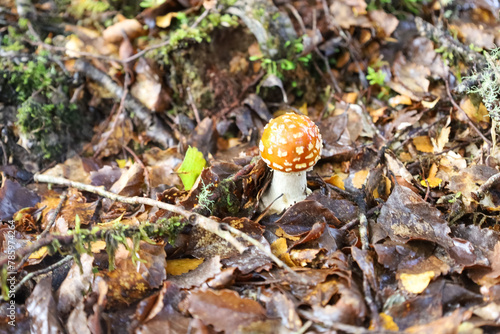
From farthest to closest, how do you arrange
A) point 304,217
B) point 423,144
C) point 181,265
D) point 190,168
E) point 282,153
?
point 423,144 → point 190,168 → point 304,217 → point 282,153 → point 181,265

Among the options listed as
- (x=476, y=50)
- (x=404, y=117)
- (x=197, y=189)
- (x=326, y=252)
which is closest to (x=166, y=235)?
(x=197, y=189)

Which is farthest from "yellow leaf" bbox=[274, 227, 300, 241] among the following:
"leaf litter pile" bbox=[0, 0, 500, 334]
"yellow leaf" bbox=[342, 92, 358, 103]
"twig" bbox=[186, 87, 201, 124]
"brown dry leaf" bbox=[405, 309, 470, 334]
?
"yellow leaf" bbox=[342, 92, 358, 103]

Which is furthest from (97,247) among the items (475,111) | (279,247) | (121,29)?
(475,111)

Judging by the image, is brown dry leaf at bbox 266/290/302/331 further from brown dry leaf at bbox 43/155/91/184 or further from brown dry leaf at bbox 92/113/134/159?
brown dry leaf at bbox 92/113/134/159

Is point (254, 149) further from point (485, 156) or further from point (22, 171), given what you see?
point (22, 171)

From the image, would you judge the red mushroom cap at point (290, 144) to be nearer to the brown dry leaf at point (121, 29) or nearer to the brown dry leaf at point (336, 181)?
the brown dry leaf at point (336, 181)

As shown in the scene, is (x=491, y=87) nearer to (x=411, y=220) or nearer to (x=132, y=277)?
(x=411, y=220)
